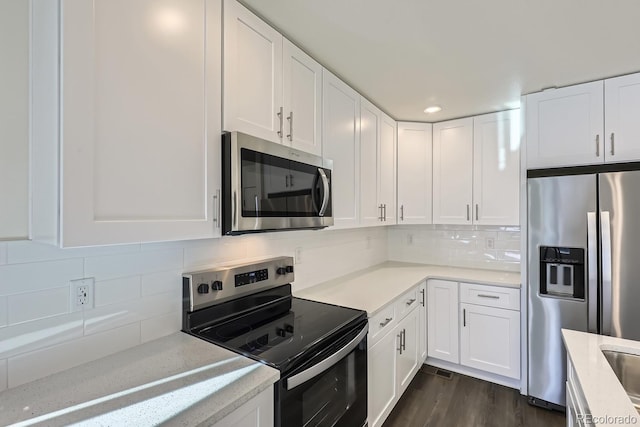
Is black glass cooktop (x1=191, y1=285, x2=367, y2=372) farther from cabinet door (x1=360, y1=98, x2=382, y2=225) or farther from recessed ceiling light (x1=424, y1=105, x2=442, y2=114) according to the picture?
recessed ceiling light (x1=424, y1=105, x2=442, y2=114)

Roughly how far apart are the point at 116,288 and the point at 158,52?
873mm

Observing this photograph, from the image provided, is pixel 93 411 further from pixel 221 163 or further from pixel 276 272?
pixel 276 272

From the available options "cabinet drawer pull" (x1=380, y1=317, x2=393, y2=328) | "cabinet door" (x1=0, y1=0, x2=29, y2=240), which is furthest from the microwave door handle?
"cabinet door" (x1=0, y1=0, x2=29, y2=240)

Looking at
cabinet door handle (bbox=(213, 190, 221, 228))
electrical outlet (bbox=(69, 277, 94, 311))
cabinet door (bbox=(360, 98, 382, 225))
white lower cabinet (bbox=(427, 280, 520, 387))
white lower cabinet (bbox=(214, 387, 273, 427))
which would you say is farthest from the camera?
white lower cabinet (bbox=(427, 280, 520, 387))

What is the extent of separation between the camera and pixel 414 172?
302 cm

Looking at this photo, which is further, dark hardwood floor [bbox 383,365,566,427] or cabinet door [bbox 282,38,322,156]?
dark hardwood floor [bbox 383,365,566,427]

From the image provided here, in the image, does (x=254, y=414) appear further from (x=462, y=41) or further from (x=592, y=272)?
(x=592, y=272)

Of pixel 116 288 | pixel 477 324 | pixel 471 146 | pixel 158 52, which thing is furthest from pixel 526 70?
pixel 116 288

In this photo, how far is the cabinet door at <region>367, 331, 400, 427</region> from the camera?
5.76 feet

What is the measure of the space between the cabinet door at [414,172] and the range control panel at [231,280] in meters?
1.58

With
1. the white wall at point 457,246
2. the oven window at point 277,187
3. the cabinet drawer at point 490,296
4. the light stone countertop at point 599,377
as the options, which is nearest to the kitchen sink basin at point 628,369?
the light stone countertop at point 599,377

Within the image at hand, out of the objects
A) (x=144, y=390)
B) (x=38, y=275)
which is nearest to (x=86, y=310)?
(x=38, y=275)

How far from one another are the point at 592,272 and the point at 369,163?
5.37ft

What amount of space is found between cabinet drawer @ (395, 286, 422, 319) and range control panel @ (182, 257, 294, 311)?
0.83 m
